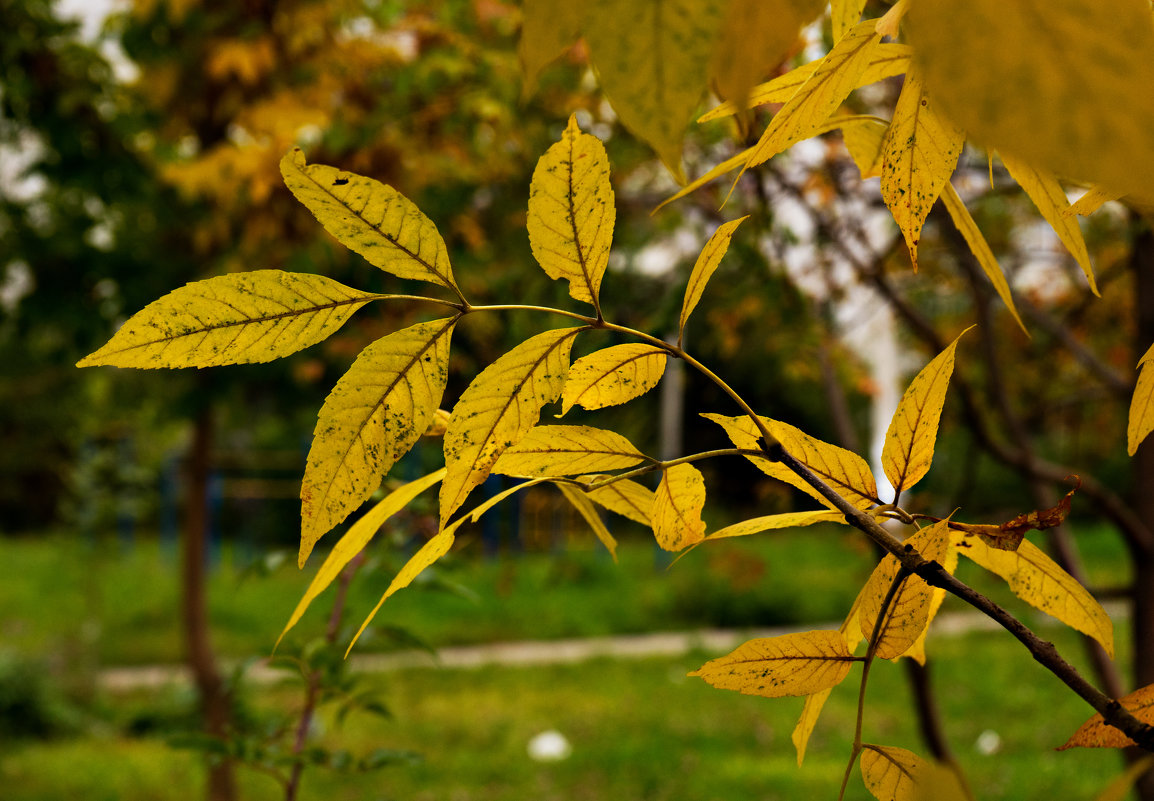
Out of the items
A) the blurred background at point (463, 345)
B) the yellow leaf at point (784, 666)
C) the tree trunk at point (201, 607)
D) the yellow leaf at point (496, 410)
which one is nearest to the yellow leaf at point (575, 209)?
the yellow leaf at point (496, 410)

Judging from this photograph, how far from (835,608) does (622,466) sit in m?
5.75

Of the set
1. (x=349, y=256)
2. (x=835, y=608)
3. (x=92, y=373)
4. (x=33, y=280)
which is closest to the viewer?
(x=349, y=256)

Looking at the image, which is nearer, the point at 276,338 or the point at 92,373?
the point at 276,338

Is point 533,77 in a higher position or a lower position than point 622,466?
higher

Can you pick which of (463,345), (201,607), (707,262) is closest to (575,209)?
(707,262)

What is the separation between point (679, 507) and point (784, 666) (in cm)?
7

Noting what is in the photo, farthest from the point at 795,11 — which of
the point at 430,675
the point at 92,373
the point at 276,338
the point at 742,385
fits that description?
the point at 430,675

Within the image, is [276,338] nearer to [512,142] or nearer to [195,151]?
[512,142]

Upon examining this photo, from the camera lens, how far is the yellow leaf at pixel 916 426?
1.04 feet

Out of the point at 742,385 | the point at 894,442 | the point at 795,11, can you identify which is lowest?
the point at 742,385

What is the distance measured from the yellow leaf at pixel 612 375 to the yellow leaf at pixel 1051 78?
168 millimetres

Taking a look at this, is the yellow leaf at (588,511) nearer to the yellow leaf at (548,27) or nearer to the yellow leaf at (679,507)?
the yellow leaf at (679,507)

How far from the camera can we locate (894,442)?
33 cm

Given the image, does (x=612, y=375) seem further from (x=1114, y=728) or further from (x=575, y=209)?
(x=1114, y=728)
